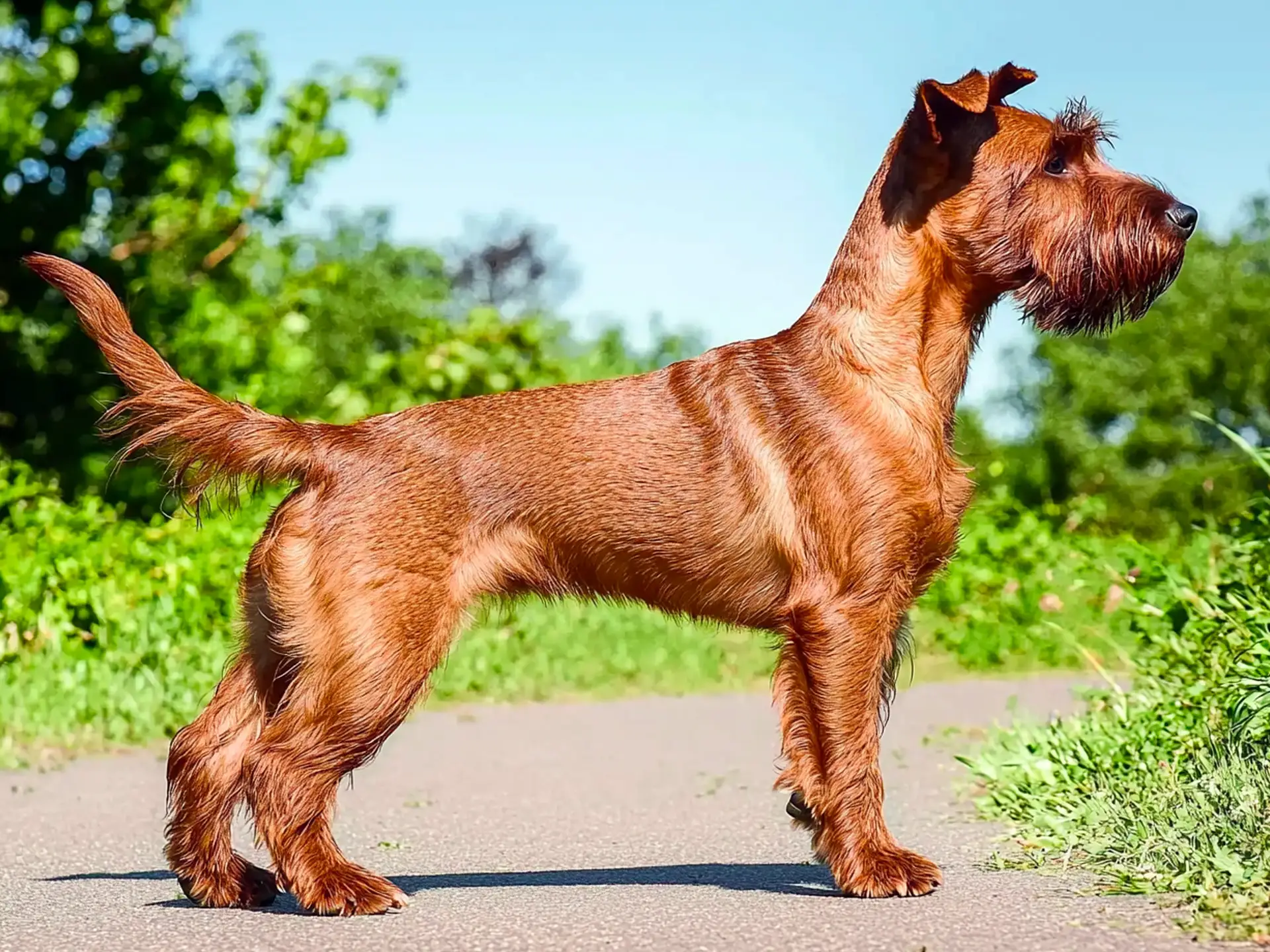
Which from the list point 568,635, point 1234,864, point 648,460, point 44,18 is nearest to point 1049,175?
point 648,460

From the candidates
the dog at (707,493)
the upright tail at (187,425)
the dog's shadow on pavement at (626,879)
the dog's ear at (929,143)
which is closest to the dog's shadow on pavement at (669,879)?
the dog's shadow on pavement at (626,879)

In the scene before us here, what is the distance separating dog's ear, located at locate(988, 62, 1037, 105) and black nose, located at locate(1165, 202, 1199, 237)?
24.5 inches

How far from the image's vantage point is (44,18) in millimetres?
11422

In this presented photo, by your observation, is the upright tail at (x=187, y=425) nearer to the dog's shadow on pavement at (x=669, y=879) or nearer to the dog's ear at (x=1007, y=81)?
the dog's shadow on pavement at (x=669, y=879)

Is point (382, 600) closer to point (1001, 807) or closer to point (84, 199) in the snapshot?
point (1001, 807)

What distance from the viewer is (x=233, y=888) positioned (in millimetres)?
4832

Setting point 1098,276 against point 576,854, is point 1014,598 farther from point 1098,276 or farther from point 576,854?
point 1098,276

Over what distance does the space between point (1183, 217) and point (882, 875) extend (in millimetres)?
2254

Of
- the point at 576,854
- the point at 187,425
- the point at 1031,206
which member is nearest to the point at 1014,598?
the point at 576,854

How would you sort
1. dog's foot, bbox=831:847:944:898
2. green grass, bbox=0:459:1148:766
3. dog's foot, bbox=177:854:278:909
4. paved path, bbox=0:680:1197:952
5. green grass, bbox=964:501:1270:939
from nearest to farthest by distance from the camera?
paved path, bbox=0:680:1197:952 < green grass, bbox=964:501:1270:939 < dog's foot, bbox=831:847:944:898 < dog's foot, bbox=177:854:278:909 < green grass, bbox=0:459:1148:766

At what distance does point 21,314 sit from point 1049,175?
29.8 ft

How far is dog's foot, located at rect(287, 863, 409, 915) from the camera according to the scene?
460cm

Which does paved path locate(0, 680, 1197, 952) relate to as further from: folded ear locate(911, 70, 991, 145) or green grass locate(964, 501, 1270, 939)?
folded ear locate(911, 70, 991, 145)

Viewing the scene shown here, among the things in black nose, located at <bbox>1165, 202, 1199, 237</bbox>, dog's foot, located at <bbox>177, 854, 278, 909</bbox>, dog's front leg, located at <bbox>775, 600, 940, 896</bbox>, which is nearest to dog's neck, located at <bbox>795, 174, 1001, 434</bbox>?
black nose, located at <bbox>1165, 202, 1199, 237</bbox>
